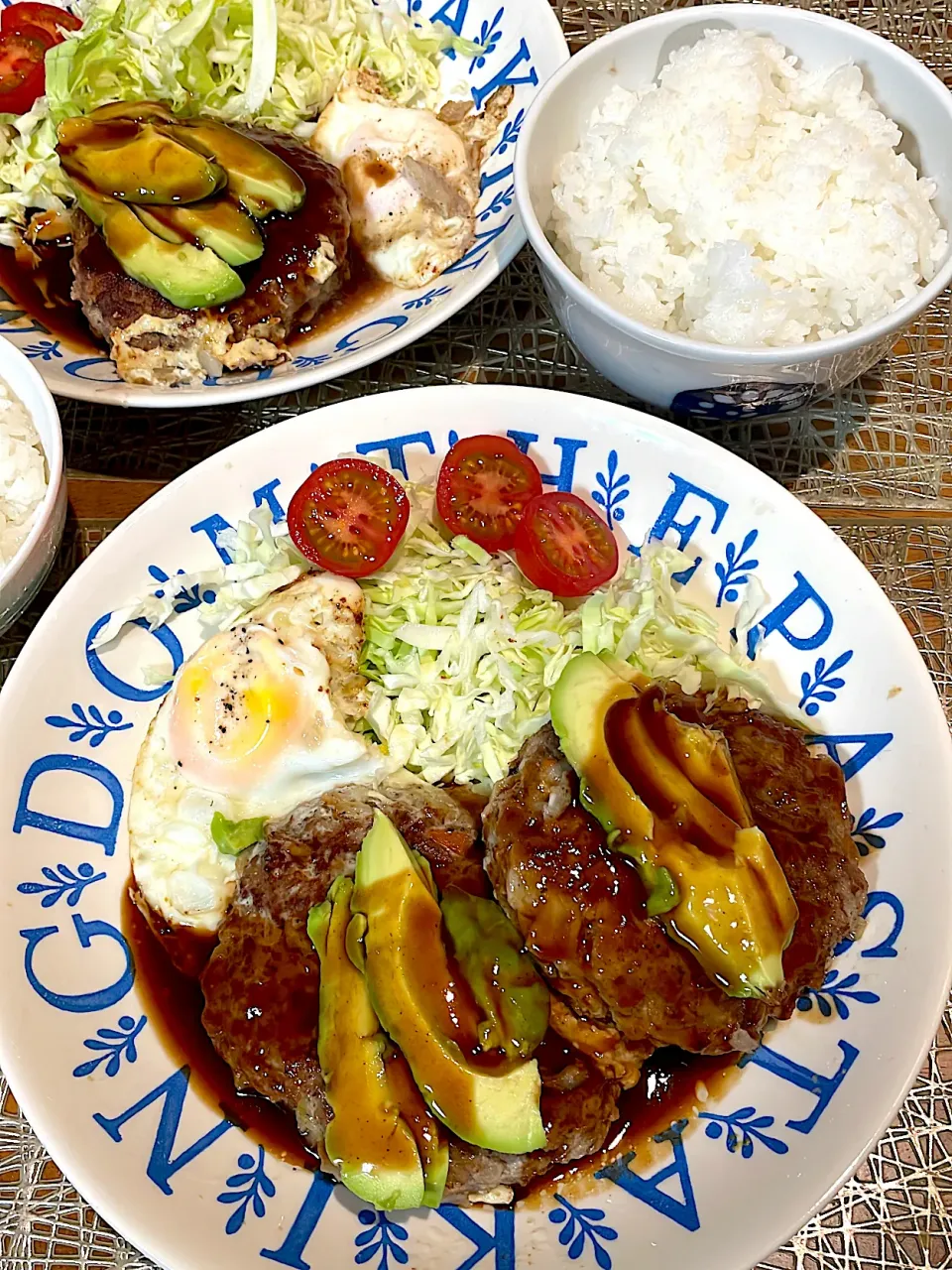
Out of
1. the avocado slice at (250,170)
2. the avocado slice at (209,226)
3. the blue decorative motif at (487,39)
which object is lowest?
the avocado slice at (209,226)

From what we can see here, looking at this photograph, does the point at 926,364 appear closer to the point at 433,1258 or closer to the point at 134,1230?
the point at 433,1258

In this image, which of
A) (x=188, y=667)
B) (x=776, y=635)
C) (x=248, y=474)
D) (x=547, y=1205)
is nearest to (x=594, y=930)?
(x=547, y=1205)

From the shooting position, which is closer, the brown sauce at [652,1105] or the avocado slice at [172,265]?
the brown sauce at [652,1105]

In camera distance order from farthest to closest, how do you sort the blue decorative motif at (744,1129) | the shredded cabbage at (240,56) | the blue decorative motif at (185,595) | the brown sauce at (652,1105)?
the shredded cabbage at (240,56) < the blue decorative motif at (185,595) < the brown sauce at (652,1105) < the blue decorative motif at (744,1129)

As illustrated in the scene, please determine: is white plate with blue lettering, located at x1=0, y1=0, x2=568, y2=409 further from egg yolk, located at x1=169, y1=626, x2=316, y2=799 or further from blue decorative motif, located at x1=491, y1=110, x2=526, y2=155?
egg yolk, located at x1=169, y1=626, x2=316, y2=799

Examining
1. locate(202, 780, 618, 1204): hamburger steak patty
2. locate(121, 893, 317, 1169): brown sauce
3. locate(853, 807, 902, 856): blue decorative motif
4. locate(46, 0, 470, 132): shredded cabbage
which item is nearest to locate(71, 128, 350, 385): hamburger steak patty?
locate(46, 0, 470, 132): shredded cabbage

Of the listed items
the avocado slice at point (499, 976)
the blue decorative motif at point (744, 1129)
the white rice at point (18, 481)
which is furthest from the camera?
the white rice at point (18, 481)

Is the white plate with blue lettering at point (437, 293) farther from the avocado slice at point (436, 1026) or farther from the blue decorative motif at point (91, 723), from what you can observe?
the avocado slice at point (436, 1026)

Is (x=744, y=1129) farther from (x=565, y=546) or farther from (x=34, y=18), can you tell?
(x=34, y=18)

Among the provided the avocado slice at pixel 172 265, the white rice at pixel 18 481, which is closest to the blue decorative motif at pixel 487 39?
the avocado slice at pixel 172 265
